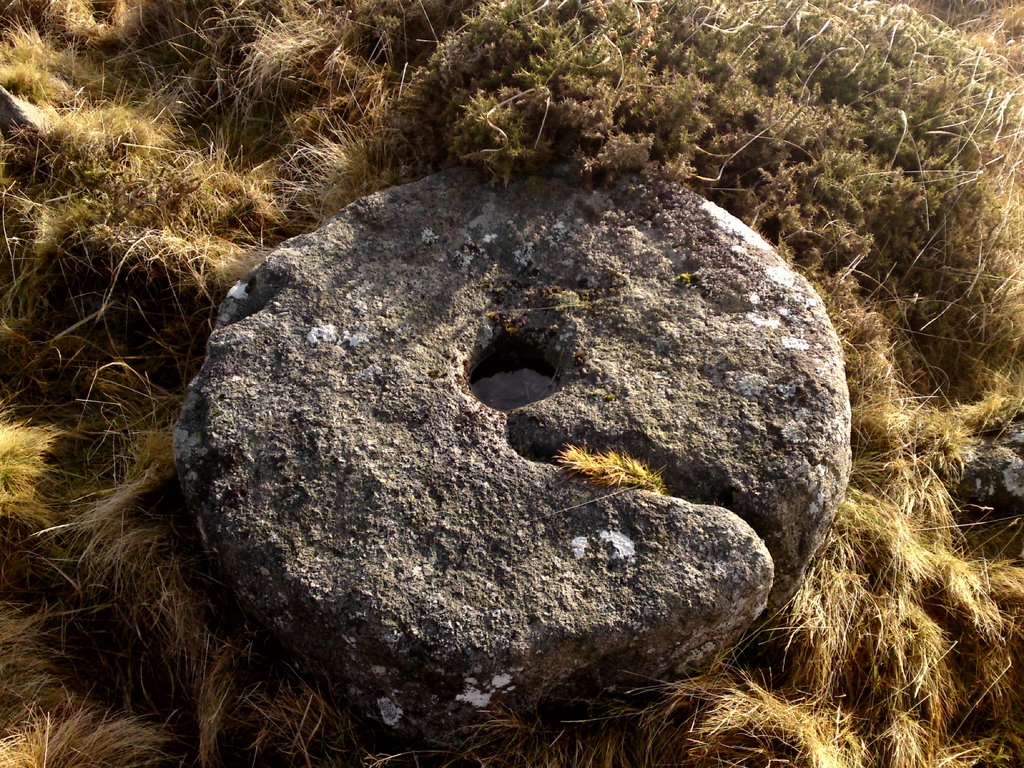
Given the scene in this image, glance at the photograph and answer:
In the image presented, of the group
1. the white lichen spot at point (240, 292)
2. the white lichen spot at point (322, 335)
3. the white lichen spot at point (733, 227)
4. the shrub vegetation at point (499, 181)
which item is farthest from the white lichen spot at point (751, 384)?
the white lichen spot at point (240, 292)

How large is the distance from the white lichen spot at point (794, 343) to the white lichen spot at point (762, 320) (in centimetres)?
9

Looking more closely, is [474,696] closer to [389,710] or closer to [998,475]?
[389,710]

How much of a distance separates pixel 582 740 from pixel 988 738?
1.88 metres

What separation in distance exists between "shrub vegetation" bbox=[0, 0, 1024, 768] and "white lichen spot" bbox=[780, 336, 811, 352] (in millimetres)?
932

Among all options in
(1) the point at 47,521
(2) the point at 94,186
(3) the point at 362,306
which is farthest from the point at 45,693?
(2) the point at 94,186

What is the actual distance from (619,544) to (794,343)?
1361 mm

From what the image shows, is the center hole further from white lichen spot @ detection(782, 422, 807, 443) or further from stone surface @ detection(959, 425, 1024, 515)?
stone surface @ detection(959, 425, 1024, 515)

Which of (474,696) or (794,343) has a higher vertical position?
(794,343)

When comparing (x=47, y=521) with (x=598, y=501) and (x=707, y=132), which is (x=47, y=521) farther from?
(x=707, y=132)

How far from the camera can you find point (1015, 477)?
415cm

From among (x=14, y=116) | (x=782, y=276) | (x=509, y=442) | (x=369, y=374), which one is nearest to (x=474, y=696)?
(x=509, y=442)

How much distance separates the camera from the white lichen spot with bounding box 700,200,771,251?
4.06m

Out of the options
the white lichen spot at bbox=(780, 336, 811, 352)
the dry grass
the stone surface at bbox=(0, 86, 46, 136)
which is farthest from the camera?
the stone surface at bbox=(0, 86, 46, 136)

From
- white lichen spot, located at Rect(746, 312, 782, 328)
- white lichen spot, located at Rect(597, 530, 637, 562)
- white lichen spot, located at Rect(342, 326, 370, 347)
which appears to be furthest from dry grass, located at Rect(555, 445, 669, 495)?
white lichen spot, located at Rect(342, 326, 370, 347)
